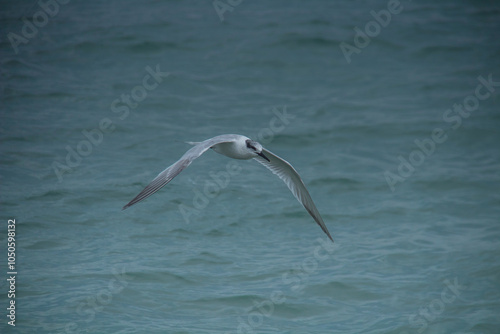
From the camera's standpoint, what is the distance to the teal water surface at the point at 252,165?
10117 mm

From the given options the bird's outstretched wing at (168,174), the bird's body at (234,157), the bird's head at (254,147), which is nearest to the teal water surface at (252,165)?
the bird's body at (234,157)

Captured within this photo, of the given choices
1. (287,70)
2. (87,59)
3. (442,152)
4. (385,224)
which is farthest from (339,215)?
(87,59)

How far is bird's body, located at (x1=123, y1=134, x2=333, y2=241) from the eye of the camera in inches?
311

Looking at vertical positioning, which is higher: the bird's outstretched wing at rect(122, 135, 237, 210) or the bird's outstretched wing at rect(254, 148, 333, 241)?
the bird's outstretched wing at rect(122, 135, 237, 210)

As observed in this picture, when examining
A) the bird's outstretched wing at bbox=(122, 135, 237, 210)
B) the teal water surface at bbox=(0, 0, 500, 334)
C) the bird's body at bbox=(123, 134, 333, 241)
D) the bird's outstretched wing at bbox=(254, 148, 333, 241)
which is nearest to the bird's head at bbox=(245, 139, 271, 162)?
the bird's body at bbox=(123, 134, 333, 241)

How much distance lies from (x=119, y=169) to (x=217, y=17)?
25.5 feet

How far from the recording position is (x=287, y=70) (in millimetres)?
17844

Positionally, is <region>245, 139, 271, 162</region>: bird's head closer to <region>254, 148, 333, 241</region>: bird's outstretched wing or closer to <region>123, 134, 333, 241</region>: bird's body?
<region>123, 134, 333, 241</region>: bird's body

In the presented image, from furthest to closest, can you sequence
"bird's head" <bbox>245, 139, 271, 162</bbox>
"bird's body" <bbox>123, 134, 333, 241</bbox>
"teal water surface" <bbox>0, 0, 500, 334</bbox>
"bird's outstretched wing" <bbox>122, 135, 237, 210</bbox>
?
"teal water surface" <bbox>0, 0, 500, 334</bbox> < "bird's head" <bbox>245, 139, 271, 162</bbox> < "bird's body" <bbox>123, 134, 333, 241</bbox> < "bird's outstretched wing" <bbox>122, 135, 237, 210</bbox>

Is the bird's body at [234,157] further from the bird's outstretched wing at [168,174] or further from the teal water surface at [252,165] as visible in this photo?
the teal water surface at [252,165]

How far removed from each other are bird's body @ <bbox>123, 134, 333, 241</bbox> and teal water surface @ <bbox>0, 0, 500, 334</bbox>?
4.53ft

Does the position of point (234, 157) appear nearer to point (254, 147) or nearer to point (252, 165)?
point (254, 147)

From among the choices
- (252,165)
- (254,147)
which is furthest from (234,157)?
(252,165)

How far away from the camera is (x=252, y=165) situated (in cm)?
1466
